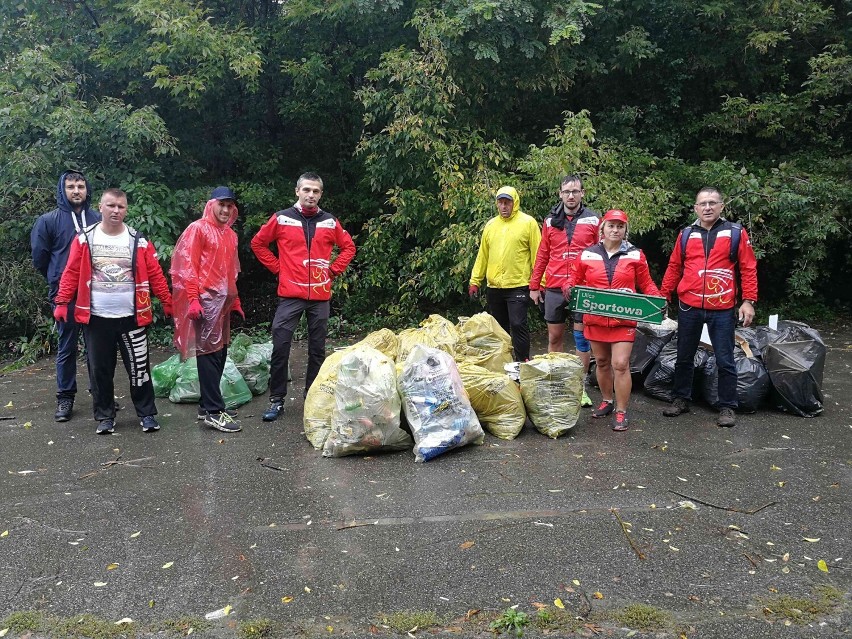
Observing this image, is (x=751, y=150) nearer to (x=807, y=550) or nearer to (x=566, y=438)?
(x=566, y=438)

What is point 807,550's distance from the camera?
323cm

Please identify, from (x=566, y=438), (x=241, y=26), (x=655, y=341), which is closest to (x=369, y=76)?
(x=241, y=26)

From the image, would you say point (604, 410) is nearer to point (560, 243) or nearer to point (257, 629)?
point (560, 243)

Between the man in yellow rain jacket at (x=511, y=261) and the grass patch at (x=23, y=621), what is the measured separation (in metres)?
4.12

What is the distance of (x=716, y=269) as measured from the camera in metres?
5.05

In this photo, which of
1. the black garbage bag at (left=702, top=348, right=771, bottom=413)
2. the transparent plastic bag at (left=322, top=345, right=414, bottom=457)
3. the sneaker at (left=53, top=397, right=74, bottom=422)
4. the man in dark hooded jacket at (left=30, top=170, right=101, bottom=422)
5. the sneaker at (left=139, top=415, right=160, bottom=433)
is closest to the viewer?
the transparent plastic bag at (left=322, top=345, right=414, bottom=457)

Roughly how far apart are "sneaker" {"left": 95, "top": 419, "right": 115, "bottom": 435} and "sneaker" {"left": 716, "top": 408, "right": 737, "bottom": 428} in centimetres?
452

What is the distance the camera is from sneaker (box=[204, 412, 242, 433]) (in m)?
5.23

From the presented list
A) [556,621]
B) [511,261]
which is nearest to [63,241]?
[511,261]

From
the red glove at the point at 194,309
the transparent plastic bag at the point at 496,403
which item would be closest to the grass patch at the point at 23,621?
the red glove at the point at 194,309

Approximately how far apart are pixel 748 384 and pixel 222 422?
13.2 ft

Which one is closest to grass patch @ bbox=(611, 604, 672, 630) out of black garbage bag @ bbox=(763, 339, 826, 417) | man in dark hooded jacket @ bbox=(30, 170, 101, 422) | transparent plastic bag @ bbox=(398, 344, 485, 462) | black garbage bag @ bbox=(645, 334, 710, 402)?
transparent plastic bag @ bbox=(398, 344, 485, 462)

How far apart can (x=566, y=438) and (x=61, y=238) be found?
13.8 feet

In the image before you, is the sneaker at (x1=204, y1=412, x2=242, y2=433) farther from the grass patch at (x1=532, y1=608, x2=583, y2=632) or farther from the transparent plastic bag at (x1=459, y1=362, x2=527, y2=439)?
the grass patch at (x1=532, y1=608, x2=583, y2=632)
